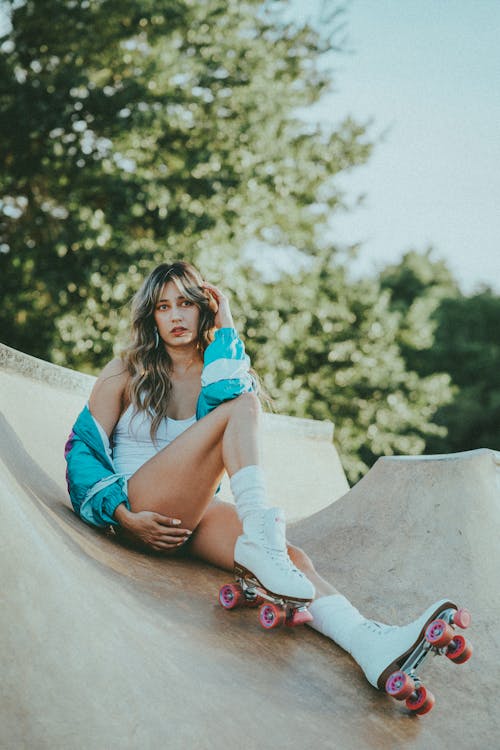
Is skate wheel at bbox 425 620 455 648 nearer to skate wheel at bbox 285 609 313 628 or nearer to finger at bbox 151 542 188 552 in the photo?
skate wheel at bbox 285 609 313 628

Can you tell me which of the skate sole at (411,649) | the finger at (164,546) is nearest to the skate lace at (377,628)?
the skate sole at (411,649)

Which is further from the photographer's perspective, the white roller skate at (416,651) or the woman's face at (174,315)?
the woman's face at (174,315)

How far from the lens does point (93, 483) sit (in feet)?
11.3

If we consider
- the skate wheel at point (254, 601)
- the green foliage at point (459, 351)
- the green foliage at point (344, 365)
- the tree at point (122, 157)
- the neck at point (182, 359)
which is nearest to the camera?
the skate wheel at point (254, 601)

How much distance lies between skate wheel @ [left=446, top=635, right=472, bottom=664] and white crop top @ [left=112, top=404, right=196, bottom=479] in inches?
67.2

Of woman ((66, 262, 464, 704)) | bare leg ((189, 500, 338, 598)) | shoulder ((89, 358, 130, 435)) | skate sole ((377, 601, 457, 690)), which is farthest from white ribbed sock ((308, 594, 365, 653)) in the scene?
shoulder ((89, 358, 130, 435))

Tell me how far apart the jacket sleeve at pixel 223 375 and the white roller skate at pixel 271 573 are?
0.60 metres

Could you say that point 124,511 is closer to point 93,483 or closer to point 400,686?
point 93,483

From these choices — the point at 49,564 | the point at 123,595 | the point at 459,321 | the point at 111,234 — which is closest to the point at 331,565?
the point at 123,595

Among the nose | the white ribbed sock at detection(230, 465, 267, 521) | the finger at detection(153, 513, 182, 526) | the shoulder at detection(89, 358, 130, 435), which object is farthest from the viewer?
the nose

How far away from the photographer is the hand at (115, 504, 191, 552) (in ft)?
10.9

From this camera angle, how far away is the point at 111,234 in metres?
10.9

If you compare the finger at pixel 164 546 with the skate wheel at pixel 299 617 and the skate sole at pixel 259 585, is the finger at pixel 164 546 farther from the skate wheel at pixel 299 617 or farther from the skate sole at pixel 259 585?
the skate wheel at pixel 299 617

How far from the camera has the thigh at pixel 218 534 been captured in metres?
3.50
